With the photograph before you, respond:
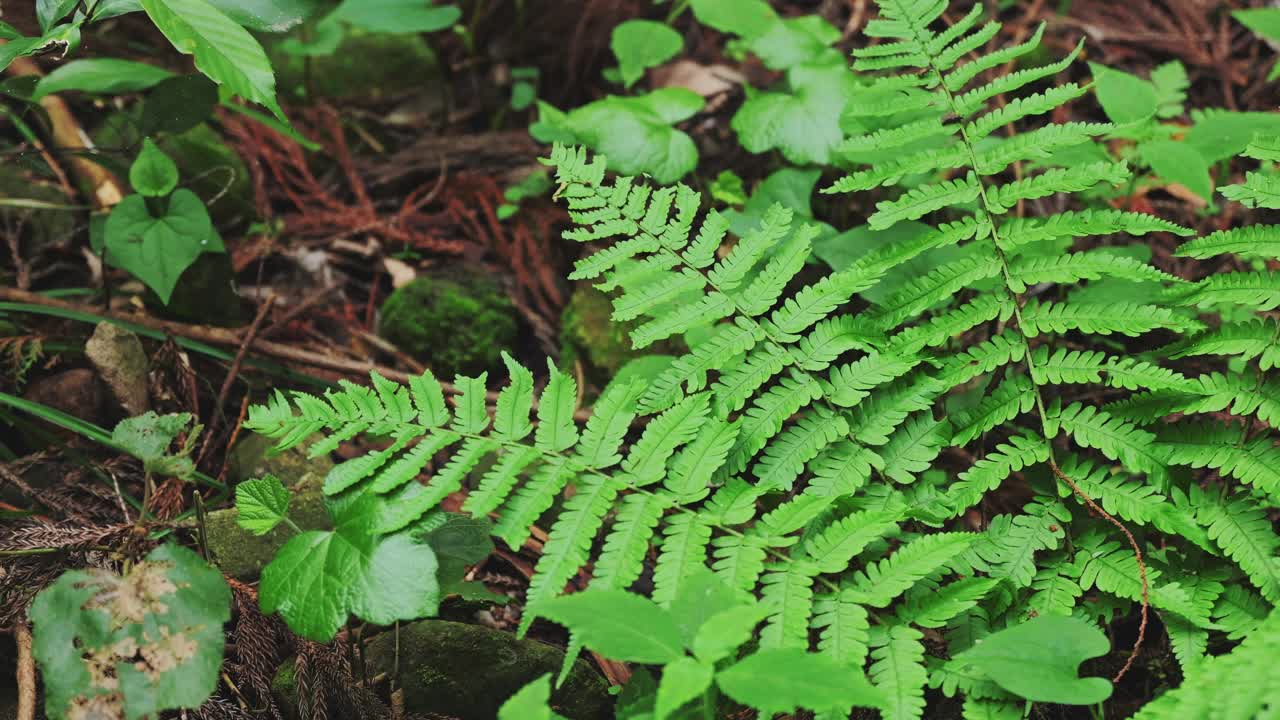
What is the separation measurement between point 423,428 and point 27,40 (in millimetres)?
1254

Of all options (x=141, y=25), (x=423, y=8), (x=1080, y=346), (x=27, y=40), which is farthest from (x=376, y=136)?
(x=1080, y=346)

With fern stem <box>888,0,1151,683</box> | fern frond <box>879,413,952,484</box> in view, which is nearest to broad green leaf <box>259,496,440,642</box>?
fern frond <box>879,413,952,484</box>

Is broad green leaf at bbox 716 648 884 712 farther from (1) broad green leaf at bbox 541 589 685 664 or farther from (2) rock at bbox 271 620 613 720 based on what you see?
(2) rock at bbox 271 620 613 720

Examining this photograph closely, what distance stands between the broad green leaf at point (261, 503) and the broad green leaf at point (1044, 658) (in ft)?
4.83

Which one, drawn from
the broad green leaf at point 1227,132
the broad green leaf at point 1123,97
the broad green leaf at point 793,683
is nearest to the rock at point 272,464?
the broad green leaf at point 793,683

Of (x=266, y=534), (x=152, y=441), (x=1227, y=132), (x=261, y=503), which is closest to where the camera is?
(x=152, y=441)

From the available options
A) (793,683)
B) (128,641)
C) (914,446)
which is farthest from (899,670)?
(128,641)

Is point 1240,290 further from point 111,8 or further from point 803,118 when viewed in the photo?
point 111,8

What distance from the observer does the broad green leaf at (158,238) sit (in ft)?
8.32

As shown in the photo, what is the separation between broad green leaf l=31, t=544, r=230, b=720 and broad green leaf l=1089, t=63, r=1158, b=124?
281 centimetres

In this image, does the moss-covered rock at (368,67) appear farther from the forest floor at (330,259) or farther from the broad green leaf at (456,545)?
the broad green leaf at (456,545)

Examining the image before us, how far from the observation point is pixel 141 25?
13.5 ft

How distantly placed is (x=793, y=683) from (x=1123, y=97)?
2.28 m

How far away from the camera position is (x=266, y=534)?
2238 mm
